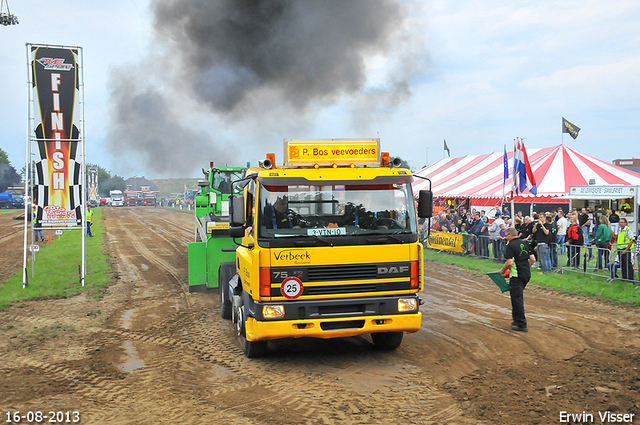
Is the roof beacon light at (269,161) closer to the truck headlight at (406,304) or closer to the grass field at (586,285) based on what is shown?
the truck headlight at (406,304)

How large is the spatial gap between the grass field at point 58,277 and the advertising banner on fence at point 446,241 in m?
10.7

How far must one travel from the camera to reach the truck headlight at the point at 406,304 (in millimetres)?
6156

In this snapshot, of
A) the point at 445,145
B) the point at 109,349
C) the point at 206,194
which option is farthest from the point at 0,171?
the point at 109,349

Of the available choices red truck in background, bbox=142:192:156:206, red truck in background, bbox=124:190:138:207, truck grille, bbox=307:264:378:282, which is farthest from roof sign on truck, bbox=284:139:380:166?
red truck in background, bbox=124:190:138:207

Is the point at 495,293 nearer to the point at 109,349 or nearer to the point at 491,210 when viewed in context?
the point at 109,349

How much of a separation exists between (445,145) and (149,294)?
1151 inches

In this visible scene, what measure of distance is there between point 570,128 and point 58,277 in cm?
2113

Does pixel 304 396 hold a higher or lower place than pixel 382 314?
lower

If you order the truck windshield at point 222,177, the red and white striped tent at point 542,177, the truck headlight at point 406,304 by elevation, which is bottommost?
the truck headlight at point 406,304

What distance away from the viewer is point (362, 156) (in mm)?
6652

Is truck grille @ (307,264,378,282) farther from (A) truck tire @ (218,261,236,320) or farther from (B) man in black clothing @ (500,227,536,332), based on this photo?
(A) truck tire @ (218,261,236,320)

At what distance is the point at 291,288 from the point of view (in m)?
5.93

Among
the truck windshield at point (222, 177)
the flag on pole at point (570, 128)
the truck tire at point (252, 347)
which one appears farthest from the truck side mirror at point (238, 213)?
the flag on pole at point (570, 128)

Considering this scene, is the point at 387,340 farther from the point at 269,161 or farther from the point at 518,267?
the point at 269,161
